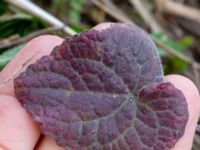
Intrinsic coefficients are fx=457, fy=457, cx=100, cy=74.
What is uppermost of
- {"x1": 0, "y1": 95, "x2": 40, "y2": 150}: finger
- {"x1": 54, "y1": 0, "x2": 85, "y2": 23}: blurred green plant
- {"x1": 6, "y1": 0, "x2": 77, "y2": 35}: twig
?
{"x1": 0, "y1": 95, "x2": 40, "y2": 150}: finger

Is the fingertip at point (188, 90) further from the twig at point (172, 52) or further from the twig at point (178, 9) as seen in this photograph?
the twig at point (178, 9)

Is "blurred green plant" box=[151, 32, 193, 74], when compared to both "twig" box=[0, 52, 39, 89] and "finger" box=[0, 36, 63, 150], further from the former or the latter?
"finger" box=[0, 36, 63, 150]

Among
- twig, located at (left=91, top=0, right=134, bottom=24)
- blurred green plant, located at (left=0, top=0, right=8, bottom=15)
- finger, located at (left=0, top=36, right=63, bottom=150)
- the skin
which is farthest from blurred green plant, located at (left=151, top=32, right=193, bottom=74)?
finger, located at (left=0, top=36, right=63, bottom=150)

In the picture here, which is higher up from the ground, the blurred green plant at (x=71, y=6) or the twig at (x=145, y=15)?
the blurred green plant at (x=71, y=6)

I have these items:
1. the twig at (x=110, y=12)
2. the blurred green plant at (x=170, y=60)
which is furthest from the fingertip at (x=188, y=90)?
the twig at (x=110, y=12)

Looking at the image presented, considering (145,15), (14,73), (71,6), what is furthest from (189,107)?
(145,15)

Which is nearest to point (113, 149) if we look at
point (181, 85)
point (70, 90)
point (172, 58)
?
point (70, 90)
